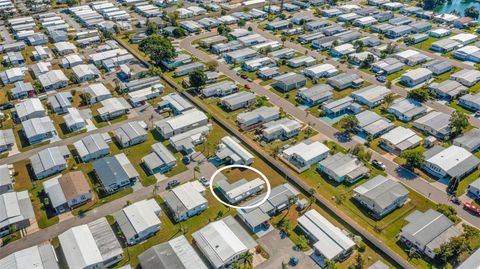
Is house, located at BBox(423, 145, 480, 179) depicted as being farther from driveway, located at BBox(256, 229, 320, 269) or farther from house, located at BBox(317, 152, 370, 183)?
driveway, located at BBox(256, 229, 320, 269)

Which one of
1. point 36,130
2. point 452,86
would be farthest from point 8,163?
point 452,86

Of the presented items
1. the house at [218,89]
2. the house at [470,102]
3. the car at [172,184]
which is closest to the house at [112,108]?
the house at [218,89]

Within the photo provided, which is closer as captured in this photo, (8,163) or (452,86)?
(8,163)

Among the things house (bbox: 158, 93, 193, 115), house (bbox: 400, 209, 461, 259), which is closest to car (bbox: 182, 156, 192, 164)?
house (bbox: 158, 93, 193, 115)

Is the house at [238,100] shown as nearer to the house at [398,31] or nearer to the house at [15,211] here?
the house at [15,211]

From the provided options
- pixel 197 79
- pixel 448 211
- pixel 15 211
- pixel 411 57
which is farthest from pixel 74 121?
pixel 411 57

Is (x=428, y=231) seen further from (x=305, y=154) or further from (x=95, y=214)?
(x=95, y=214)

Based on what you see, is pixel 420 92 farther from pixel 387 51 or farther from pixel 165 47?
pixel 165 47
